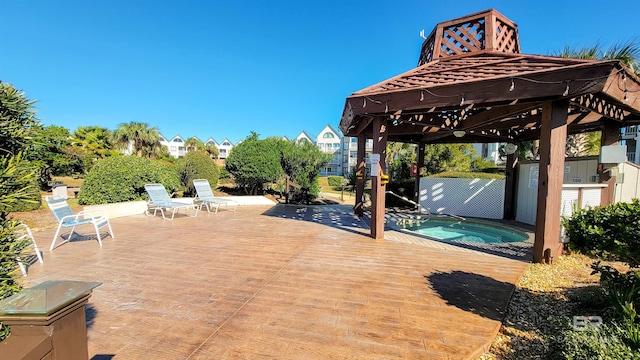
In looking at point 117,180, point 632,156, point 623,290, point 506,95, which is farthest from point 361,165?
point 632,156

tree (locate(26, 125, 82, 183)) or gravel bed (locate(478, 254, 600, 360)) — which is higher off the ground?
tree (locate(26, 125, 82, 183))

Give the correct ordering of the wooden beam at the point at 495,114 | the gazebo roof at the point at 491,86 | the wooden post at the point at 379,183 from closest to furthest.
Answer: the gazebo roof at the point at 491,86 → the wooden beam at the point at 495,114 → the wooden post at the point at 379,183

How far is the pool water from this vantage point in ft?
24.0

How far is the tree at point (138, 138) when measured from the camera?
2244cm

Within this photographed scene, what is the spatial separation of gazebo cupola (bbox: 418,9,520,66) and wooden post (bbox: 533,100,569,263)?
251 cm

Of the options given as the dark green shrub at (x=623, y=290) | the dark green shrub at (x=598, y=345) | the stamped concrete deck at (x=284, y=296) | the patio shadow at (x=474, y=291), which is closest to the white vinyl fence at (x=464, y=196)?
the stamped concrete deck at (x=284, y=296)

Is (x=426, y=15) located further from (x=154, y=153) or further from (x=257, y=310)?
(x=154, y=153)

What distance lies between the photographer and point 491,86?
13.9ft

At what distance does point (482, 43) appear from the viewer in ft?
20.1

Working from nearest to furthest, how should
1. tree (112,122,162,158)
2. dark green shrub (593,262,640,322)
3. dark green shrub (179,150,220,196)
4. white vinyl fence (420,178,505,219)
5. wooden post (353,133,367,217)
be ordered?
dark green shrub (593,262,640,322) → wooden post (353,133,367,217) → white vinyl fence (420,178,505,219) → dark green shrub (179,150,220,196) → tree (112,122,162,158)

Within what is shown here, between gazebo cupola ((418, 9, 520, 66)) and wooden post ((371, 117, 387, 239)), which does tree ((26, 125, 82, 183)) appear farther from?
gazebo cupola ((418, 9, 520, 66))

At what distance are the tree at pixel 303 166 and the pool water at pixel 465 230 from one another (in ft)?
19.2

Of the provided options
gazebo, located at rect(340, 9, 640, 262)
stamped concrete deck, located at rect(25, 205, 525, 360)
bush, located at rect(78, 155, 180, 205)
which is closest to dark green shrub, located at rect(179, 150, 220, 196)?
bush, located at rect(78, 155, 180, 205)

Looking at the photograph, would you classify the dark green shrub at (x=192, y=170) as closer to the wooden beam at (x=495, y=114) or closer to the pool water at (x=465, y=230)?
the pool water at (x=465, y=230)
